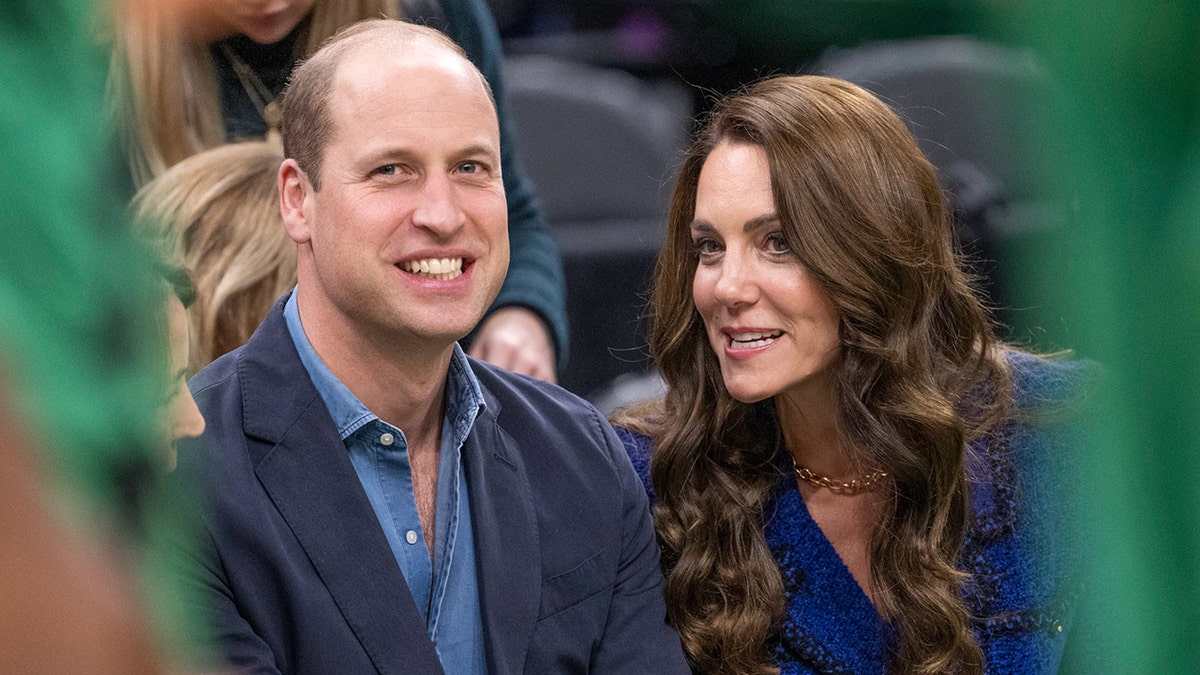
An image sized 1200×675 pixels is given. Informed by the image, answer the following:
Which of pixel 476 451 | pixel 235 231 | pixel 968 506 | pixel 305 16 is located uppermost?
pixel 305 16

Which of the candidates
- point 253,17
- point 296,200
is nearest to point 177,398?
point 253,17

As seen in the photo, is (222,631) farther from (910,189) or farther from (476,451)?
(910,189)

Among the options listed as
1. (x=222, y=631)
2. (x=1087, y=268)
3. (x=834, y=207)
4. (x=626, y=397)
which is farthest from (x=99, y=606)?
(x=626, y=397)

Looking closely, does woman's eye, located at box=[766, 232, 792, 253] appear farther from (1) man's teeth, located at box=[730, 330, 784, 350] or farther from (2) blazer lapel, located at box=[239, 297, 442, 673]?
(2) blazer lapel, located at box=[239, 297, 442, 673]

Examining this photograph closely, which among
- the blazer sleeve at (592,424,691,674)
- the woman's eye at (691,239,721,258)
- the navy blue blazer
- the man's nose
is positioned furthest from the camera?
the woman's eye at (691,239,721,258)

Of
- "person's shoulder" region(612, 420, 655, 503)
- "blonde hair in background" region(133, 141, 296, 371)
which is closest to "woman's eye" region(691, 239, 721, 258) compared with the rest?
"person's shoulder" region(612, 420, 655, 503)

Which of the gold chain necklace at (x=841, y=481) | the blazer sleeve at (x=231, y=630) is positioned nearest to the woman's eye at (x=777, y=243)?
the gold chain necklace at (x=841, y=481)

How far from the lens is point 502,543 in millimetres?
1256

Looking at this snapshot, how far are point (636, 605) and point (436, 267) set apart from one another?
16.0 inches

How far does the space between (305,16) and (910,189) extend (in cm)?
71

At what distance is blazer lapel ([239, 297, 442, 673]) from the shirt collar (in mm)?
27

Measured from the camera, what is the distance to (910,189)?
58.9 inches

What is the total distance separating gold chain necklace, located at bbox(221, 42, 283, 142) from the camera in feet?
3.81

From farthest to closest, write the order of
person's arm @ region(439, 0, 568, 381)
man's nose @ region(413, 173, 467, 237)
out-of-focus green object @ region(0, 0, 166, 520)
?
person's arm @ region(439, 0, 568, 381) → man's nose @ region(413, 173, 467, 237) → out-of-focus green object @ region(0, 0, 166, 520)
